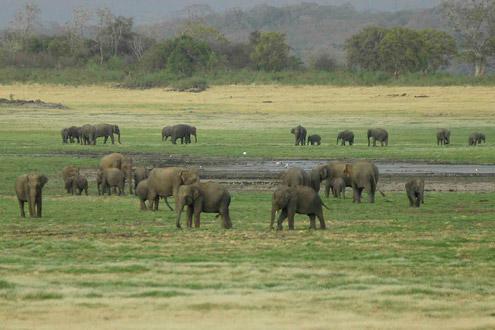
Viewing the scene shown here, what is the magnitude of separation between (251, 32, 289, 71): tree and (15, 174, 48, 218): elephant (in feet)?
254

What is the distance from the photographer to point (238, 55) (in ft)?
355

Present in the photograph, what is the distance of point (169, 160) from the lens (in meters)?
39.6

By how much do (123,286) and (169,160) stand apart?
25719mm

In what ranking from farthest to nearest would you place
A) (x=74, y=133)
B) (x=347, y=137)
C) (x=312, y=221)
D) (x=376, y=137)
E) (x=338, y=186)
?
(x=74, y=133) < (x=347, y=137) < (x=376, y=137) < (x=338, y=186) < (x=312, y=221)

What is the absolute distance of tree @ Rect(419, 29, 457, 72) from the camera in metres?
95.1

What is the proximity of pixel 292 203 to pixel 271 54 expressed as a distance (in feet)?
274

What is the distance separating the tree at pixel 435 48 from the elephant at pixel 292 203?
7532cm

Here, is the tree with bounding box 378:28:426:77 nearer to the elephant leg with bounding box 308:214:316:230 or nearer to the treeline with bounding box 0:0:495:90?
the treeline with bounding box 0:0:495:90

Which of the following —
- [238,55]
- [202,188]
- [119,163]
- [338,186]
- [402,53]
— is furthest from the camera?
[238,55]

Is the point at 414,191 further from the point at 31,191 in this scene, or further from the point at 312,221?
the point at 31,191

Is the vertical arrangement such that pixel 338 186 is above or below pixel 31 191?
below

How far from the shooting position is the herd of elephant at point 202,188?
19.7 metres

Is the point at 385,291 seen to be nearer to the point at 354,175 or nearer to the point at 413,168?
the point at 354,175

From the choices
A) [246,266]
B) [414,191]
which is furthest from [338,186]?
[246,266]
